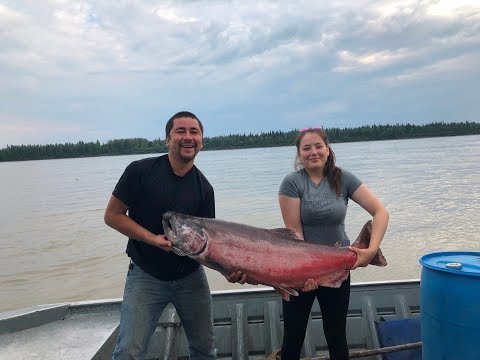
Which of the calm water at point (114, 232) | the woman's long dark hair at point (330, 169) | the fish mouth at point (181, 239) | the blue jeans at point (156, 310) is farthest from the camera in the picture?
the calm water at point (114, 232)

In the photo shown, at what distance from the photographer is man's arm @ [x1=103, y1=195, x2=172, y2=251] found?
134 inches

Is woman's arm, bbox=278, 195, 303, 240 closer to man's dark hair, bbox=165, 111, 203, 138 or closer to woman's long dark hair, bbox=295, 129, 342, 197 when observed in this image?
woman's long dark hair, bbox=295, 129, 342, 197

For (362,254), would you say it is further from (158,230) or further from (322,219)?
(158,230)

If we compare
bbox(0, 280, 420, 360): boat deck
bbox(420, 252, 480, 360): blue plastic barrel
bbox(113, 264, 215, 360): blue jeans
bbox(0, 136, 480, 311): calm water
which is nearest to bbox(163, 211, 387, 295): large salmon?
bbox(113, 264, 215, 360): blue jeans

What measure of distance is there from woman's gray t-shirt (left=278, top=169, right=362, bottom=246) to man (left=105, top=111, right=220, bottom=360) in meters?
0.72

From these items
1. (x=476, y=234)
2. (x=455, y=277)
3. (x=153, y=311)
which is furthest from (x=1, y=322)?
(x=476, y=234)

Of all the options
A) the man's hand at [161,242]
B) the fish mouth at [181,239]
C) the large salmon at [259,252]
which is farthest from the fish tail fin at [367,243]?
the man's hand at [161,242]

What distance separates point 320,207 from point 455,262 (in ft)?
3.52

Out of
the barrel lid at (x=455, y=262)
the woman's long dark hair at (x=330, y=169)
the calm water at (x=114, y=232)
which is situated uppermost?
the woman's long dark hair at (x=330, y=169)

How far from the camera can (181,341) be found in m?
5.10

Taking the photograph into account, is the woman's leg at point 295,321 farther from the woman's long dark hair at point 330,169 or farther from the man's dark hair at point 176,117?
the man's dark hair at point 176,117

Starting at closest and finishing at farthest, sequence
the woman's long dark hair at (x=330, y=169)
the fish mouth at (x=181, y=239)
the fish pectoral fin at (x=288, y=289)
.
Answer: the fish mouth at (x=181, y=239)
the fish pectoral fin at (x=288, y=289)
the woman's long dark hair at (x=330, y=169)

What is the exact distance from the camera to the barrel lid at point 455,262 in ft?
10.4

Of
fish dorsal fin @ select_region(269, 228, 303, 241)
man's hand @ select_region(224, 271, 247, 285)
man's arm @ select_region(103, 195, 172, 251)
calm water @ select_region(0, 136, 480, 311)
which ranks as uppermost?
man's arm @ select_region(103, 195, 172, 251)
